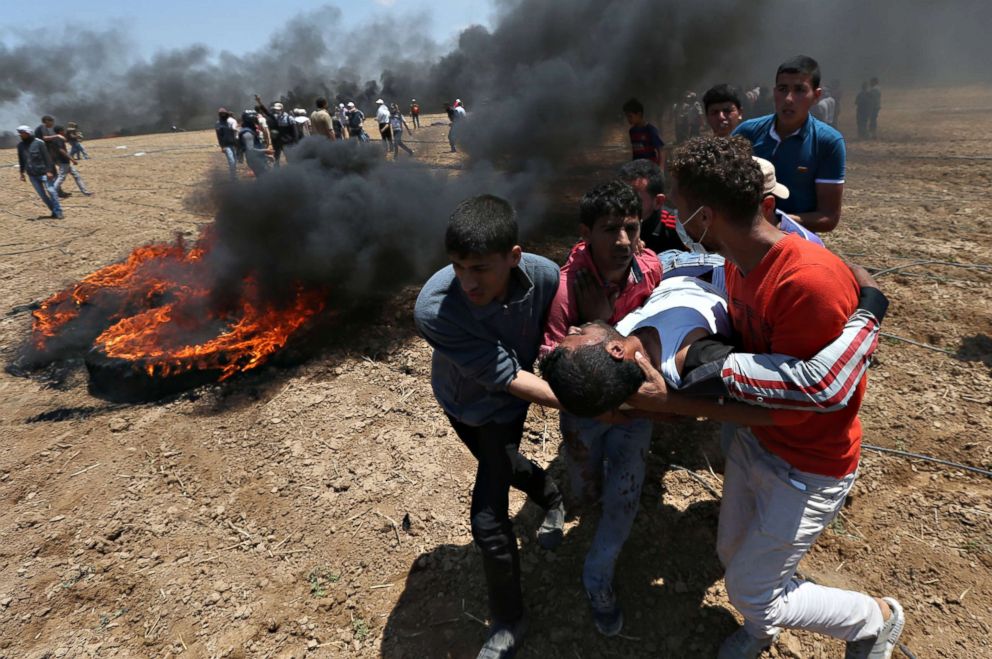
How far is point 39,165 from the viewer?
9.50m

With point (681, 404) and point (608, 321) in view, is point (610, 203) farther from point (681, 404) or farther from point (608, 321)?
point (681, 404)

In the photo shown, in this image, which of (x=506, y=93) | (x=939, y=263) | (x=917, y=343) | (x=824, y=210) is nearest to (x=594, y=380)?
(x=824, y=210)

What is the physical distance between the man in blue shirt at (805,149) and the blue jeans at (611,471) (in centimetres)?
159

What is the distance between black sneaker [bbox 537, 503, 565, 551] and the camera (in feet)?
8.88

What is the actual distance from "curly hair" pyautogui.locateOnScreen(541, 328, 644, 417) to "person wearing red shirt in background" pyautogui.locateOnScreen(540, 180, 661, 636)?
1.33 feet

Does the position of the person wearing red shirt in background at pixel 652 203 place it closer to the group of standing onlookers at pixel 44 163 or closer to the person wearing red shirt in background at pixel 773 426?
the person wearing red shirt in background at pixel 773 426

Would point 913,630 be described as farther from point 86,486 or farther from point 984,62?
point 984,62

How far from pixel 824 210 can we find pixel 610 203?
1594mm

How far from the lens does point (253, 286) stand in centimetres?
503

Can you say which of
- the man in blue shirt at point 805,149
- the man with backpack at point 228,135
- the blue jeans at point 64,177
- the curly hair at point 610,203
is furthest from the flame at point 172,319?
the man with backpack at point 228,135

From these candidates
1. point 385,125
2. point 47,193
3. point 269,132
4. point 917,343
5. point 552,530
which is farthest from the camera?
point 385,125

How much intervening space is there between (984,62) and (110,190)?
41560 mm

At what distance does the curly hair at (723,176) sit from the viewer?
58.7 inches

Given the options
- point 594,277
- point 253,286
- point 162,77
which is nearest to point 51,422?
point 253,286
